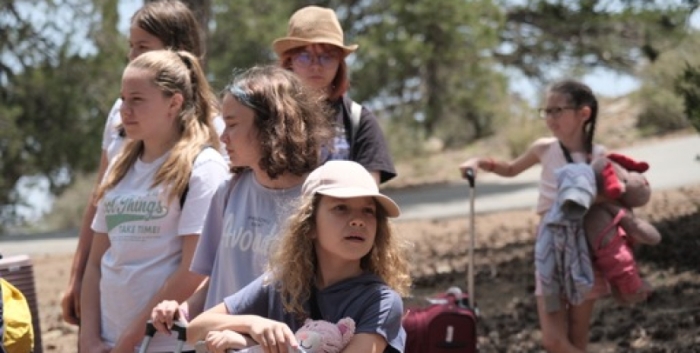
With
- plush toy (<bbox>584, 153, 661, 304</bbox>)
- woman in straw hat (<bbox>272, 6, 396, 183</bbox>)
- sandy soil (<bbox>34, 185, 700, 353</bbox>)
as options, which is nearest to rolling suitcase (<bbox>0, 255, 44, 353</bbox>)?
woman in straw hat (<bbox>272, 6, 396, 183</bbox>)

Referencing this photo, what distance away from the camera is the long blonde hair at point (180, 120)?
4719 mm

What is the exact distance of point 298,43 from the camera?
524 cm

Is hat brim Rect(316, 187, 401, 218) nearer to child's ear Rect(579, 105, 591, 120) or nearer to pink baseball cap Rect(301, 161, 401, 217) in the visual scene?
pink baseball cap Rect(301, 161, 401, 217)

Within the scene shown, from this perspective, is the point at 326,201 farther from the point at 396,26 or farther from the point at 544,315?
the point at 396,26

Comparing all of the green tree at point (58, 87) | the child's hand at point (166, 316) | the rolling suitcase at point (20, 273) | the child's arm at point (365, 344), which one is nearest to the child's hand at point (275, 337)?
the child's arm at point (365, 344)

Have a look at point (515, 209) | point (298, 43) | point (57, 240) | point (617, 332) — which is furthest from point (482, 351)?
point (57, 240)

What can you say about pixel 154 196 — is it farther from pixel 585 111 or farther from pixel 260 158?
pixel 585 111

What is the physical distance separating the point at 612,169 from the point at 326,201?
2.50 meters

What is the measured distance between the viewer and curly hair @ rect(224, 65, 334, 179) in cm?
423

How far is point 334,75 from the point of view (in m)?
5.21

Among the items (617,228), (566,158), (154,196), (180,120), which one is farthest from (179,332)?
(566,158)

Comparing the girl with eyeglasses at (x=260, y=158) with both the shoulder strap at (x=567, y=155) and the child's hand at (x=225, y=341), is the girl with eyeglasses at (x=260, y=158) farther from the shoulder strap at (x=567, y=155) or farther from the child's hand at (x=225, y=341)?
the shoulder strap at (x=567, y=155)

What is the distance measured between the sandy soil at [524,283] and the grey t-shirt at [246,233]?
3567mm

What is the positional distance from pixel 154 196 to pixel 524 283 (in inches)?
216
